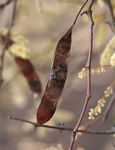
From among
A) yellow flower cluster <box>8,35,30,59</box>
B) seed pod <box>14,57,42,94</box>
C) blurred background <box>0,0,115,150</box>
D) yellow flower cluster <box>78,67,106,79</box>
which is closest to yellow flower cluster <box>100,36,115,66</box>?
yellow flower cluster <box>78,67,106,79</box>

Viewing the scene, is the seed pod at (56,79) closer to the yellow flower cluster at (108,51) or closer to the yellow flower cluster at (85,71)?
the yellow flower cluster at (85,71)

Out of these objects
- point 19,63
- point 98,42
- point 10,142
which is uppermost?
point 98,42

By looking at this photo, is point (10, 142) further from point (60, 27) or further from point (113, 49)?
point (113, 49)

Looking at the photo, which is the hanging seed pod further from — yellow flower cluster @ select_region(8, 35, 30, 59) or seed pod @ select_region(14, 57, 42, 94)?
seed pod @ select_region(14, 57, 42, 94)

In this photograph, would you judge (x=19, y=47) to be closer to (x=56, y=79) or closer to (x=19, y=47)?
(x=19, y=47)

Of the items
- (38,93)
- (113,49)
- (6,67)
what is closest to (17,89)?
(6,67)

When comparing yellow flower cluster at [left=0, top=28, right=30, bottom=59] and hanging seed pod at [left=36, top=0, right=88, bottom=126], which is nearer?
hanging seed pod at [left=36, top=0, right=88, bottom=126]

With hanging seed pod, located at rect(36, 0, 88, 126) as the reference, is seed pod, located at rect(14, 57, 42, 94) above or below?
below
